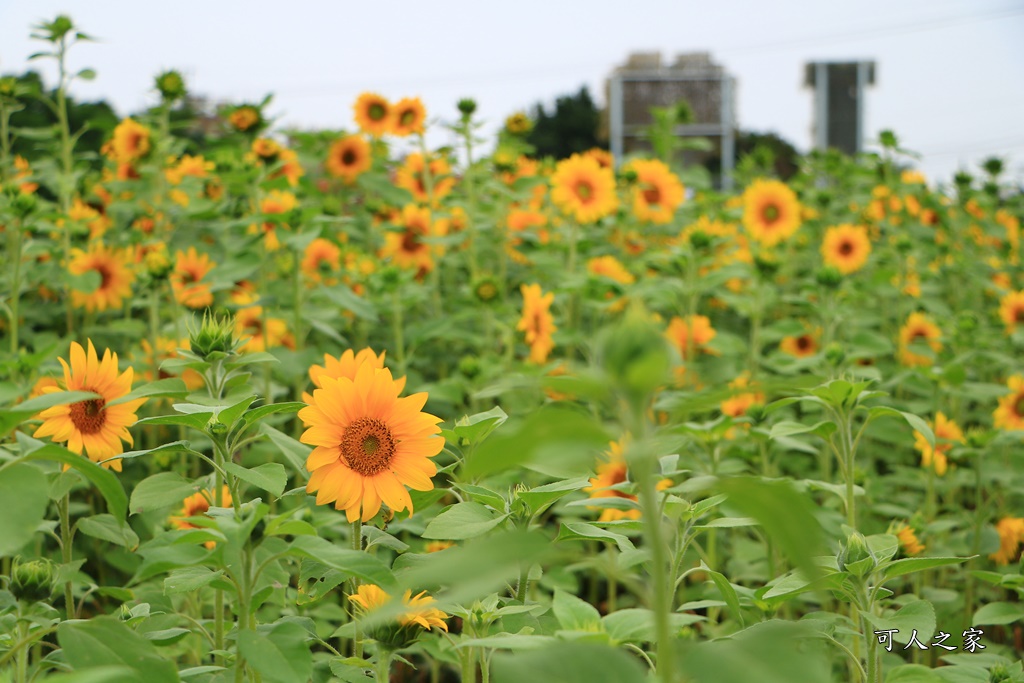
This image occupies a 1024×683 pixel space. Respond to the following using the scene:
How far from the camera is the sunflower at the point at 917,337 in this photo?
2299 millimetres

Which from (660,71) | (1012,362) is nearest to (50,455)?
(1012,362)

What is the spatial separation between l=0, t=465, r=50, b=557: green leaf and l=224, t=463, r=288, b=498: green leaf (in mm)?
163

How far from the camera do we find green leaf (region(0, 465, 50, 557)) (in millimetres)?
586

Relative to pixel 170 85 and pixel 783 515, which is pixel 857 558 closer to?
pixel 783 515

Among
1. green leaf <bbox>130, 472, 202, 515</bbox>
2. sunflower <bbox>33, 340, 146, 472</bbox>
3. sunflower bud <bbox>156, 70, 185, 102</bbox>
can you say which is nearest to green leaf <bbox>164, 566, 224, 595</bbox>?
green leaf <bbox>130, 472, 202, 515</bbox>

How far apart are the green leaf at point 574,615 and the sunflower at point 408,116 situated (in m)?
1.85

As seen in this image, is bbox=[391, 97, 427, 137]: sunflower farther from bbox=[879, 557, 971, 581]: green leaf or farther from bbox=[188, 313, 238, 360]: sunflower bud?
bbox=[879, 557, 971, 581]: green leaf

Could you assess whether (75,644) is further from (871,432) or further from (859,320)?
(859,320)

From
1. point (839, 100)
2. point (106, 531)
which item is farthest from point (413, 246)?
→ point (839, 100)

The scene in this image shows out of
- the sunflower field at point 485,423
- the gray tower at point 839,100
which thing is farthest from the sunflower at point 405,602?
the gray tower at point 839,100

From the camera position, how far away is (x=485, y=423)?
87 centimetres

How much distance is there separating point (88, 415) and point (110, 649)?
1.33ft

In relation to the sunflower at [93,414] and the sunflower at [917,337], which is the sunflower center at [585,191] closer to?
the sunflower at [917,337]

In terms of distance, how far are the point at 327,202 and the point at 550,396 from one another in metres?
0.86
